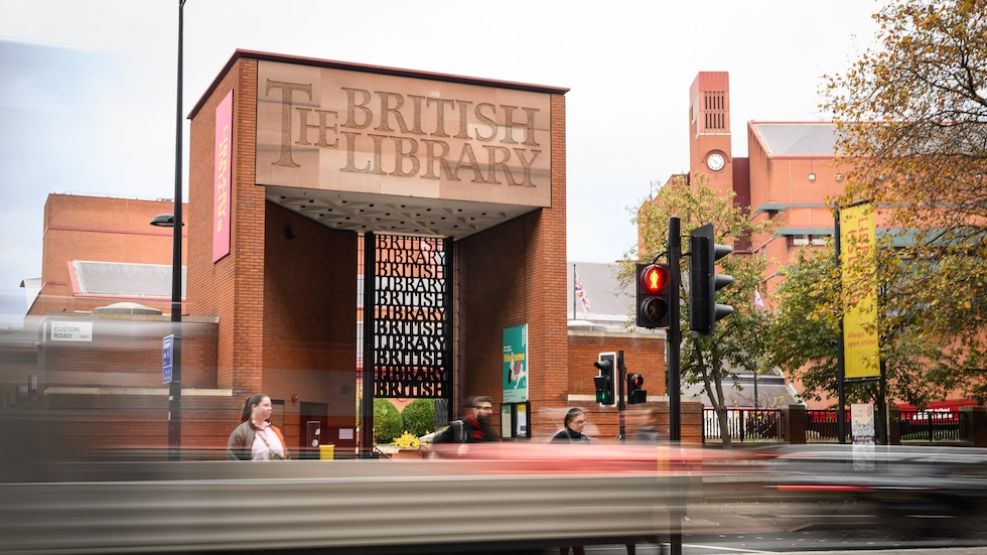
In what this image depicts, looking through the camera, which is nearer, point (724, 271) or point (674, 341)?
point (674, 341)

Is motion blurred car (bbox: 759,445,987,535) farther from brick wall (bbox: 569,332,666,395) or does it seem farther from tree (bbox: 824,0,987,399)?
brick wall (bbox: 569,332,666,395)

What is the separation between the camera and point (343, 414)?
960cm

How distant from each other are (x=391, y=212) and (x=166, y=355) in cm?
2359

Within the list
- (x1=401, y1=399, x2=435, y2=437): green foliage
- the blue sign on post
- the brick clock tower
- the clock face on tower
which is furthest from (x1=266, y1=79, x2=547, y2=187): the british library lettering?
the clock face on tower

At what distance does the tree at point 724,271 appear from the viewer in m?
45.5

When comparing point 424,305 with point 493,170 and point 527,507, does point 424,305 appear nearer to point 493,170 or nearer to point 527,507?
point 493,170

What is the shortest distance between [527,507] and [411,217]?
24236mm

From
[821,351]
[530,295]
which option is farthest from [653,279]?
[821,351]

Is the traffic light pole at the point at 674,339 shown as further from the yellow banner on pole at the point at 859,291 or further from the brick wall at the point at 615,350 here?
the brick wall at the point at 615,350

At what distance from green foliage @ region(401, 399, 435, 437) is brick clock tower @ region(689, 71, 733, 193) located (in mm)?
37539

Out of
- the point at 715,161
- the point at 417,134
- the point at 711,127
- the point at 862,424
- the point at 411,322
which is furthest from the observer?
the point at 711,127

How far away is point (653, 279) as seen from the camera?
12477 mm

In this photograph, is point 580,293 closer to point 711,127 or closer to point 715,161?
point 715,161

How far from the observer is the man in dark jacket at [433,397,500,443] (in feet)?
36.6
